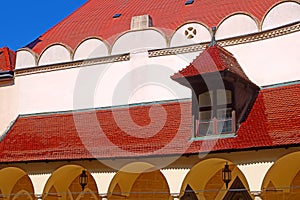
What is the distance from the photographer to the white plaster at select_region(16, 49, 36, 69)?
20781 mm

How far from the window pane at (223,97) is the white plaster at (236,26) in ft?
10.6

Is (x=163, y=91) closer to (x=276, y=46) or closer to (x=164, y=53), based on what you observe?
(x=164, y=53)

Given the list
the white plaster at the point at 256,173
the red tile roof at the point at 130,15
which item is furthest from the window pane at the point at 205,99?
the red tile roof at the point at 130,15

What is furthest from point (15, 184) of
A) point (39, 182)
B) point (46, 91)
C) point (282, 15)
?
point (282, 15)

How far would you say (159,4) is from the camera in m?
21.3

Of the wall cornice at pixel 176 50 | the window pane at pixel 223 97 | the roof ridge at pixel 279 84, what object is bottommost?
the window pane at pixel 223 97

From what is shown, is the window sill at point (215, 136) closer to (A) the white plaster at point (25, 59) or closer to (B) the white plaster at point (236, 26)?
(B) the white plaster at point (236, 26)

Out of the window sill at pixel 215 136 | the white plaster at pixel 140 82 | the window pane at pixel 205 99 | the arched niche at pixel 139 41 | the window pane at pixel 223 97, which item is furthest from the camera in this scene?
the arched niche at pixel 139 41

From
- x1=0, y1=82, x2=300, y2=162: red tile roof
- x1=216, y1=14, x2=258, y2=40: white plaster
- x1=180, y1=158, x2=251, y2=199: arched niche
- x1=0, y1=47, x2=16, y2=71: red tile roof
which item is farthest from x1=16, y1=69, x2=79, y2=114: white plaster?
x1=180, y1=158, x2=251, y2=199: arched niche

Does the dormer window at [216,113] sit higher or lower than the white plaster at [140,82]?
lower

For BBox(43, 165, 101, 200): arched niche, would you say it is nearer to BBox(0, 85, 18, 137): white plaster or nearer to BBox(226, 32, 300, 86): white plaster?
BBox(0, 85, 18, 137): white plaster

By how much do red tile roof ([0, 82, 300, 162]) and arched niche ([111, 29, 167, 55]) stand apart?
7.46 feet

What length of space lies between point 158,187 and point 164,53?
4651mm

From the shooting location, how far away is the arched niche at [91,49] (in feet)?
64.6
